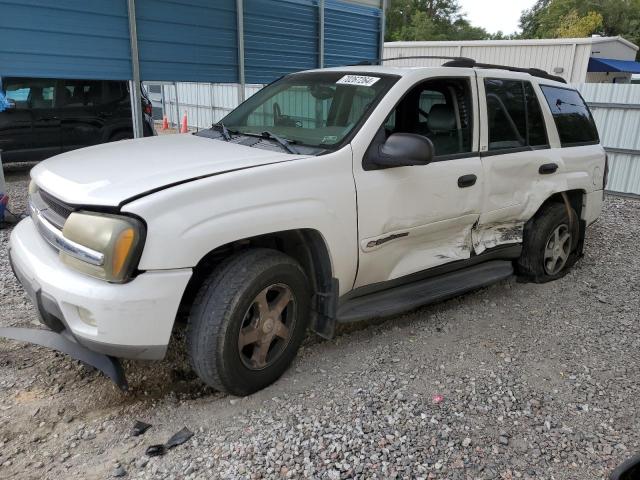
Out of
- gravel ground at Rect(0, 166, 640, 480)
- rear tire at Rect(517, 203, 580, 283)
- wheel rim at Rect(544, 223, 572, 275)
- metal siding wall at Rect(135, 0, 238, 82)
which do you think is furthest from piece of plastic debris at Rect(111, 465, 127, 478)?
metal siding wall at Rect(135, 0, 238, 82)

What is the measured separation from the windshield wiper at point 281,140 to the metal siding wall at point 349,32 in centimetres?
614

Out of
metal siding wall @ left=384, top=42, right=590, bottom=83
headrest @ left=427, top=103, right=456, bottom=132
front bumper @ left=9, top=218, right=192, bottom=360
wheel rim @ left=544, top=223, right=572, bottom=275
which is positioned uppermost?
metal siding wall @ left=384, top=42, right=590, bottom=83

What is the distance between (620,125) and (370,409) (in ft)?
29.1

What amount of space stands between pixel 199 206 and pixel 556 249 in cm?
367

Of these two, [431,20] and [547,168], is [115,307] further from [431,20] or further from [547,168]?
[431,20]

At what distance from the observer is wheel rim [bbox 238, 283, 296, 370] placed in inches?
111

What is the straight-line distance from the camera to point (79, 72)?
6160 mm

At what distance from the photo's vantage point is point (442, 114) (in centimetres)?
389

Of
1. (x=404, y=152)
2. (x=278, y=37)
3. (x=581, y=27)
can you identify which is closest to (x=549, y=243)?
(x=404, y=152)

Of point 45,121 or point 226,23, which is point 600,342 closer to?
point 226,23

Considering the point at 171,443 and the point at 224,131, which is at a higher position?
the point at 224,131

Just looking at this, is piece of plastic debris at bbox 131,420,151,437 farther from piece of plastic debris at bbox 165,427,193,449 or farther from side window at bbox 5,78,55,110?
side window at bbox 5,78,55,110

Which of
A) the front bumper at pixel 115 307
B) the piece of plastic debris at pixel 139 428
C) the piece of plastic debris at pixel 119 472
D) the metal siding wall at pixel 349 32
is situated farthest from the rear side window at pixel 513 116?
the metal siding wall at pixel 349 32

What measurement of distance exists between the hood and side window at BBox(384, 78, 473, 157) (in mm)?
1227
